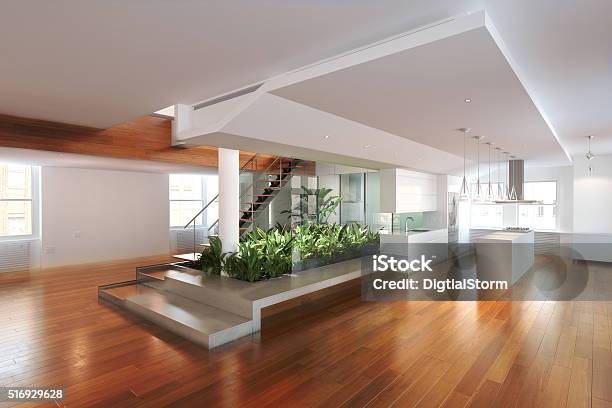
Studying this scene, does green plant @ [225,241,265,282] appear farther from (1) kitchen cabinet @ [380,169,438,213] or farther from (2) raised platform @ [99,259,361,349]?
(1) kitchen cabinet @ [380,169,438,213]

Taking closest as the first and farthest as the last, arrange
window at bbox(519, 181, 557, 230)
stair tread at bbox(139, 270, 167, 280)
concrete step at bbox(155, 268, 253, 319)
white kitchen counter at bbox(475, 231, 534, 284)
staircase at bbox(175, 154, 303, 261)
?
concrete step at bbox(155, 268, 253, 319) → stair tread at bbox(139, 270, 167, 280) → white kitchen counter at bbox(475, 231, 534, 284) → staircase at bbox(175, 154, 303, 261) → window at bbox(519, 181, 557, 230)

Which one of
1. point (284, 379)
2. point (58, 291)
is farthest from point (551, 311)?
point (58, 291)

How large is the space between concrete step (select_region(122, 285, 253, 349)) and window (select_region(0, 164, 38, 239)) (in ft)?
13.8

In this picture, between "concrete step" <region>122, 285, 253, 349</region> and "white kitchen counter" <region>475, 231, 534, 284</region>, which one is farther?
"white kitchen counter" <region>475, 231, 534, 284</region>

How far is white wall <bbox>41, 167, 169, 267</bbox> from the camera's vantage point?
7.36 m

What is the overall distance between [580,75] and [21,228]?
939 cm

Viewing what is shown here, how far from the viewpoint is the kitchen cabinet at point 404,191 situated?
7.04 m

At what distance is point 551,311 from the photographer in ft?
15.0

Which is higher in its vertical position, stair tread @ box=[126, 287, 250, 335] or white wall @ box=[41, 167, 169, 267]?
white wall @ box=[41, 167, 169, 267]

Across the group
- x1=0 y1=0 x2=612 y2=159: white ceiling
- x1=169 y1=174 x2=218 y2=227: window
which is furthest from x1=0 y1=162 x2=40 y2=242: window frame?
x1=0 y1=0 x2=612 y2=159: white ceiling

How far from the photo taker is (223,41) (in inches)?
90.0

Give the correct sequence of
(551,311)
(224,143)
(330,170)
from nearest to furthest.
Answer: (224,143) → (551,311) → (330,170)

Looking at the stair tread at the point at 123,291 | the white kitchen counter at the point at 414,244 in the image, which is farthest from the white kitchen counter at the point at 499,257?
the stair tread at the point at 123,291

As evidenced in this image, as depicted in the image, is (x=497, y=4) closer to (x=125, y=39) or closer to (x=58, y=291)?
(x=125, y=39)
